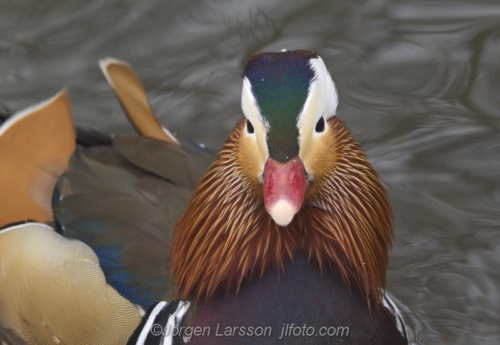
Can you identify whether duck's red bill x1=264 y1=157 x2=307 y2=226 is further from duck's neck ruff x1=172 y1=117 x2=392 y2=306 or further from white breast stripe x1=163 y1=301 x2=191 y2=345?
white breast stripe x1=163 y1=301 x2=191 y2=345

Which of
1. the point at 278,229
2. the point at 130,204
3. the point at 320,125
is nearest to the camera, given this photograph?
the point at 320,125

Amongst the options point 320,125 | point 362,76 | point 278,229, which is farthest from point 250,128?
point 362,76

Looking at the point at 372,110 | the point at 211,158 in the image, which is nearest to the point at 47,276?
the point at 211,158

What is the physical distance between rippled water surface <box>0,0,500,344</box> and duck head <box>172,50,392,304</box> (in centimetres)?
117

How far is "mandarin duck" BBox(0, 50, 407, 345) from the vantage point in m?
2.74

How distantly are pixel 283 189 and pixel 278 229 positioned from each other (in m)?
0.43

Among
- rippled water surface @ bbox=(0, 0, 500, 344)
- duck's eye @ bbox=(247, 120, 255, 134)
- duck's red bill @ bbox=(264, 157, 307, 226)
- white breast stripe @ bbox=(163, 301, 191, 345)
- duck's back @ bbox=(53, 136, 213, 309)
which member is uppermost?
duck's eye @ bbox=(247, 120, 255, 134)

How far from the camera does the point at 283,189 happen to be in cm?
261

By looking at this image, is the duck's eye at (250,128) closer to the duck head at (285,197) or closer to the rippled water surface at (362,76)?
the duck head at (285,197)

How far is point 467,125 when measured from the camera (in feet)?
16.3

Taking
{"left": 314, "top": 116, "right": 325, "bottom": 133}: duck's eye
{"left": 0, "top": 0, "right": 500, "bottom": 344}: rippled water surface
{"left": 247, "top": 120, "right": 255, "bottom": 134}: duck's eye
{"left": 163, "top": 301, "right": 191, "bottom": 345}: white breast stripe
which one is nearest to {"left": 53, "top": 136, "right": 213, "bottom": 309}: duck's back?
{"left": 163, "top": 301, "right": 191, "bottom": 345}: white breast stripe

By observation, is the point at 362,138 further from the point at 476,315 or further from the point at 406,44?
the point at 476,315

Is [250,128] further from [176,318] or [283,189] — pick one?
[176,318]

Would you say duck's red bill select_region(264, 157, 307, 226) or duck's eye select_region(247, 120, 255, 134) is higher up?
duck's eye select_region(247, 120, 255, 134)
